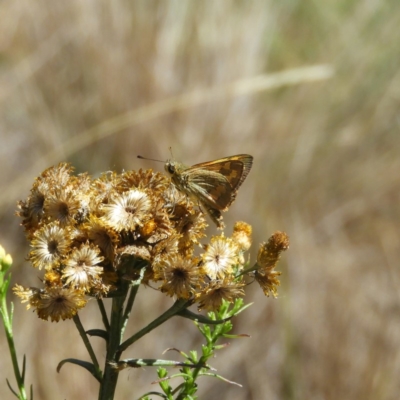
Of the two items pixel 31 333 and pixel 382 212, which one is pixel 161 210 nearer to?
pixel 31 333

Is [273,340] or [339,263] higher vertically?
[339,263]

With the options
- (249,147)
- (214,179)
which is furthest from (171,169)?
(249,147)

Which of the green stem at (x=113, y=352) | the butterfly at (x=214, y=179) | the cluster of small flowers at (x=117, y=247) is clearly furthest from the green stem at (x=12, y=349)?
the butterfly at (x=214, y=179)

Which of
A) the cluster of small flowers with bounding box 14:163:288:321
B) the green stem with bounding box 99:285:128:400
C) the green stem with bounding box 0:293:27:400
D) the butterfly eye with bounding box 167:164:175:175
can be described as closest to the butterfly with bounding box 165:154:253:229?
the butterfly eye with bounding box 167:164:175:175

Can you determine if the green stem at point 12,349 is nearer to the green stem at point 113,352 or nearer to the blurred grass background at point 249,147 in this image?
the green stem at point 113,352

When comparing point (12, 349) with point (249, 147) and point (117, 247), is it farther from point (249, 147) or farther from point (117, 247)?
point (249, 147)

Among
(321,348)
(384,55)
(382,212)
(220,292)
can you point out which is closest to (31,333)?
(321,348)
